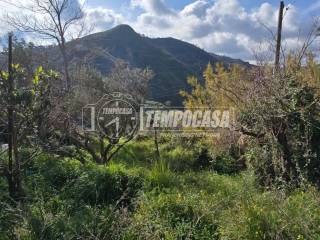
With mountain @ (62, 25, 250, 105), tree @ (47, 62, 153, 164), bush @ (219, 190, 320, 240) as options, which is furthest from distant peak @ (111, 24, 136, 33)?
bush @ (219, 190, 320, 240)

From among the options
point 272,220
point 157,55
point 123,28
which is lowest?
point 272,220

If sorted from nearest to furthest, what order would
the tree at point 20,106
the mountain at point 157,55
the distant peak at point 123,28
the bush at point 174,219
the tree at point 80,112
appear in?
1. the bush at point 174,219
2. the tree at point 20,106
3. the tree at point 80,112
4. the mountain at point 157,55
5. the distant peak at point 123,28

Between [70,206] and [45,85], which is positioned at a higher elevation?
[45,85]

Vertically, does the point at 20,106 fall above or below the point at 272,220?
above

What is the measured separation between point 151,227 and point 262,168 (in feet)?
12.2

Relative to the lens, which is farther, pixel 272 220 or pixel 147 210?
pixel 147 210

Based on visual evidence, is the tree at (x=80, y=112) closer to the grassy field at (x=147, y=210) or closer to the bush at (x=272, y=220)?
the grassy field at (x=147, y=210)

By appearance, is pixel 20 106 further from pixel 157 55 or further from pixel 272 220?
pixel 157 55

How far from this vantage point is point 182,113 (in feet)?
47.1

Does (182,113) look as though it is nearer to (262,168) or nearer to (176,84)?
(262,168)

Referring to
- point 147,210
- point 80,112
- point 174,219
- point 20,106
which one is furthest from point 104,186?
point 80,112

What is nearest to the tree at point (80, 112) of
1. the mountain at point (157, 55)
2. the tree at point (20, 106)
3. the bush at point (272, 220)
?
the tree at point (20, 106)

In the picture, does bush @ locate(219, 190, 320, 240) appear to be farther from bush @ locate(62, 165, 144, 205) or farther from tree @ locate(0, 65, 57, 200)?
tree @ locate(0, 65, 57, 200)

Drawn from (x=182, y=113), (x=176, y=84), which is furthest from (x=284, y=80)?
(x=176, y=84)
